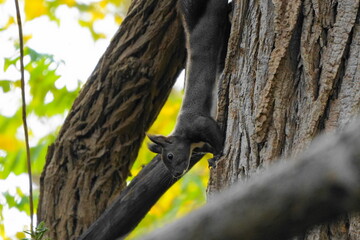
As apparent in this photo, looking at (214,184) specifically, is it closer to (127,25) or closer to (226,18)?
(226,18)

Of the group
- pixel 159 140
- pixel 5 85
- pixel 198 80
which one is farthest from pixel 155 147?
pixel 5 85

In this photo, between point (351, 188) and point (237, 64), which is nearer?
point (351, 188)

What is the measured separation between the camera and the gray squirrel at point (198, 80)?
3.42 meters

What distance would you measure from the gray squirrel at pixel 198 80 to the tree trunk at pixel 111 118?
15cm

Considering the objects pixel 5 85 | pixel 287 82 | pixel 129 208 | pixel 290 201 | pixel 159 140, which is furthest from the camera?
pixel 5 85

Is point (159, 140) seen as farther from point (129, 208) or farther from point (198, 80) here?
point (129, 208)

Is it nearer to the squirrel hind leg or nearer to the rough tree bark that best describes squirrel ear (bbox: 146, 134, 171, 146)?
the squirrel hind leg

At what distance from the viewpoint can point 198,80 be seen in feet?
12.2

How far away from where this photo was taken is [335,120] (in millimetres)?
1874

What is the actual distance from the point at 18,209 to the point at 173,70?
1.98 meters

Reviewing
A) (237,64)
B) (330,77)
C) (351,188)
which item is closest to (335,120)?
(330,77)

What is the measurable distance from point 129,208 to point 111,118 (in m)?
0.64

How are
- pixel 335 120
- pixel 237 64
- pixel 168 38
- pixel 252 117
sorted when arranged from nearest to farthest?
pixel 335 120, pixel 252 117, pixel 237 64, pixel 168 38

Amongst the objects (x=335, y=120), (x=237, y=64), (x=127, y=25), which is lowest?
(x=335, y=120)
